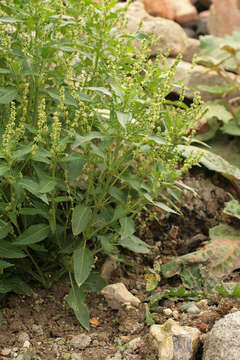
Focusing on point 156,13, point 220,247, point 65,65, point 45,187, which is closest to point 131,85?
point 65,65

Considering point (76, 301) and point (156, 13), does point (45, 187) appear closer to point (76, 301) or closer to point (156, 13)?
point (76, 301)

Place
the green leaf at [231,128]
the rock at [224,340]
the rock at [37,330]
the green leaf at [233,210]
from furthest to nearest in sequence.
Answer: the green leaf at [231,128] → the green leaf at [233,210] → the rock at [37,330] → the rock at [224,340]

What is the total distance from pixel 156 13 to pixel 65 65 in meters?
5.95

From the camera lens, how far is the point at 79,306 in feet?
6.89

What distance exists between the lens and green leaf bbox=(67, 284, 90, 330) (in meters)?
2.07

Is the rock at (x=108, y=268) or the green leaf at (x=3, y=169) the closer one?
the green leaf at (x=3, y=169)

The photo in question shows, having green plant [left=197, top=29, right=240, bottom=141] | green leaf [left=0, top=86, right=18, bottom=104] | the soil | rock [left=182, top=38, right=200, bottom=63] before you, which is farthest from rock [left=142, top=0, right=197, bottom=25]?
green leaf [left=0, top=86, right=18, bottom=104]

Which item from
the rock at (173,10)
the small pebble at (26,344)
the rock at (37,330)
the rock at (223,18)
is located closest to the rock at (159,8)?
the rock at (173,10)

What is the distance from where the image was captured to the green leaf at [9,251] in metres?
1.99

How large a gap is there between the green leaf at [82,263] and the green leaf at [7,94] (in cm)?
74

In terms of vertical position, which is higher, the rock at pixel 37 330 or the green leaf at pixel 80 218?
the green leaf at pixel 80 218

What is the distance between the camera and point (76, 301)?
2.11m

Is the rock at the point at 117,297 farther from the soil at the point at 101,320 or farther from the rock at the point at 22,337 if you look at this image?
the rock at the point at 22,337

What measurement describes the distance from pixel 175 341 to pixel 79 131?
1.02m
